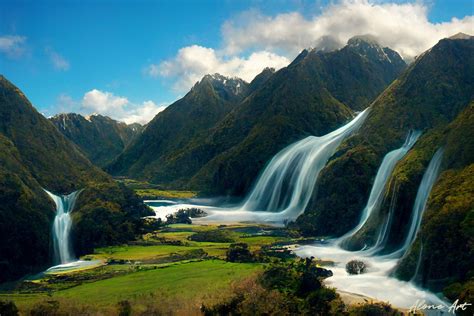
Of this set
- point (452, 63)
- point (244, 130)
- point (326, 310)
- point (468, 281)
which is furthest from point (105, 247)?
point (244, 130)

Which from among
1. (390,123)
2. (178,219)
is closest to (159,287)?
(178,219)

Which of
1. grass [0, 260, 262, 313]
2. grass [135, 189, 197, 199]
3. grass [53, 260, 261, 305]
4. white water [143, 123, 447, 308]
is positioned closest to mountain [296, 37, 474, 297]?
white water [143, 123, 447, 308]

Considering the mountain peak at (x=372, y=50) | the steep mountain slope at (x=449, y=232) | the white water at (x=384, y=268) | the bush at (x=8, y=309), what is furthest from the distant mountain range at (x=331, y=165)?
the mountain peak at (x=372, y=50)

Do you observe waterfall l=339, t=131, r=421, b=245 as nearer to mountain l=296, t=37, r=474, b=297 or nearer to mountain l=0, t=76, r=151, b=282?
mountain l=296, t=37, r=474, b=297

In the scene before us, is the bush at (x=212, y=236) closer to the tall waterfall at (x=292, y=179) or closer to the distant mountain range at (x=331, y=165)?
the distant mountain range at (x=331, y=165)

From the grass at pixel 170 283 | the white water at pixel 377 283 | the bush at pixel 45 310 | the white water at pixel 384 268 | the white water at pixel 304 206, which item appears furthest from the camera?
the white water at pixel 304 206

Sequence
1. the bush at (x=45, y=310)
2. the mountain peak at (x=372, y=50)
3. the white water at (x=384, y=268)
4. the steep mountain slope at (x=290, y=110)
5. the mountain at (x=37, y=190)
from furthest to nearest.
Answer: the mountain peak at (x=372, y=50) < the steep mountain slope at (x=290, y=110) < the mountain at (x=37, y=190) < the white water at (x=384, y=268) < the bush at (x=45, y=310)

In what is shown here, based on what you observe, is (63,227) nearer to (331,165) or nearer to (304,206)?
(304,206)
